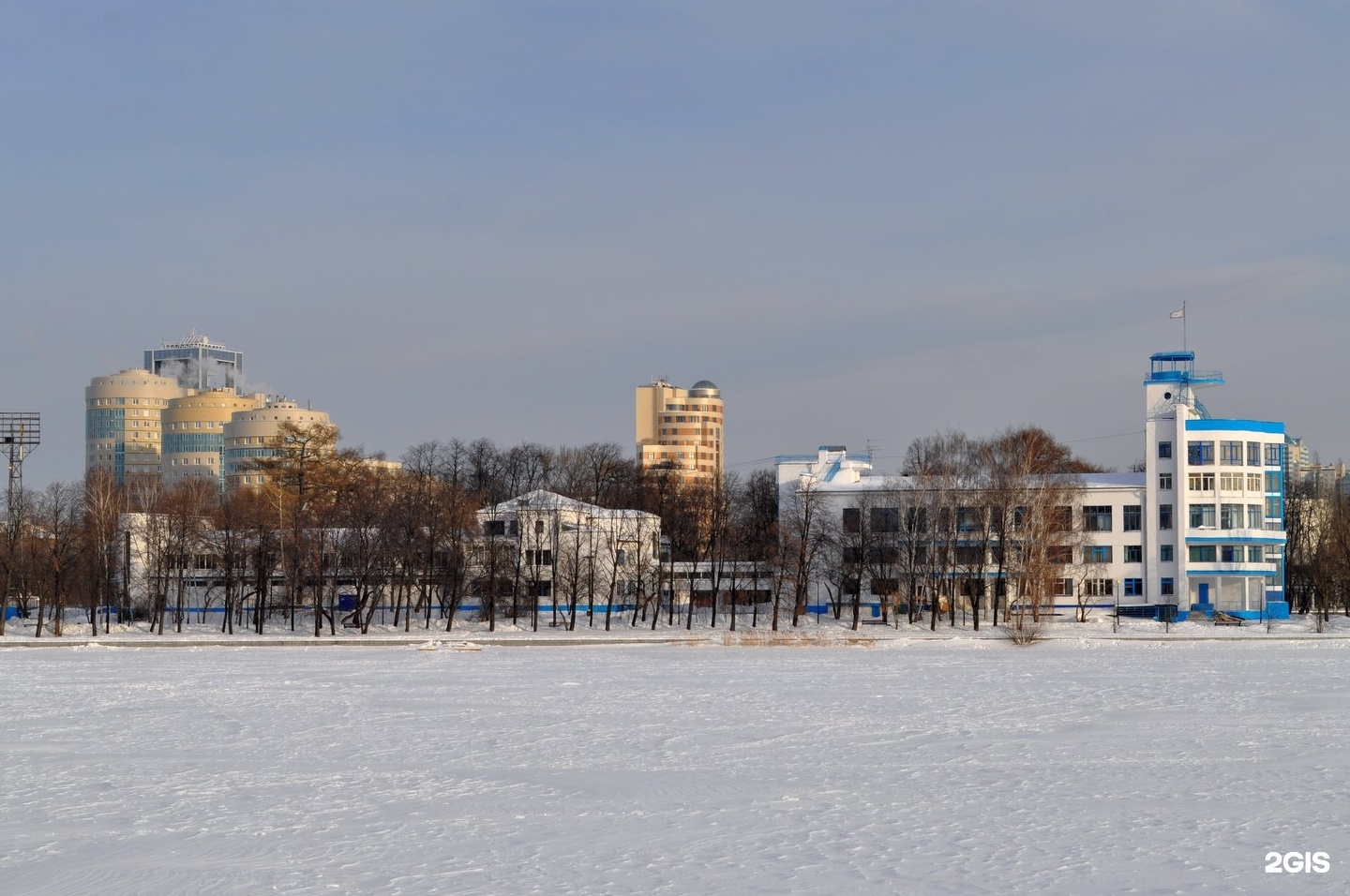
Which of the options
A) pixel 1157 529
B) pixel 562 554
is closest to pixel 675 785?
pixel 562 554

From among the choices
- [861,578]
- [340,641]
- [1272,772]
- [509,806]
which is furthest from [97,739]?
[861,578]

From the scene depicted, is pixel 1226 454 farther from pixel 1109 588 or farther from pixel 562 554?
pixel 562 554

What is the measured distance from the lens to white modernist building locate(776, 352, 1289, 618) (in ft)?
287

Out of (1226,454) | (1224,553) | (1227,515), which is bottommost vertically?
(1224,553)

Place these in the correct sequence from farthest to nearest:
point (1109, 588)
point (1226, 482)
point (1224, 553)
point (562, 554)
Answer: point (1109, 588) < point (1226, 482) < point (1224, 553) < point (562, 554)

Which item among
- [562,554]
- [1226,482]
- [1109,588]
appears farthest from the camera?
[1109,588]

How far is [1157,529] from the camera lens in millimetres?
92688

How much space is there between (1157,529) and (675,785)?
7825cm

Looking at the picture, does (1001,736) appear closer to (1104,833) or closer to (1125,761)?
(1125,761)

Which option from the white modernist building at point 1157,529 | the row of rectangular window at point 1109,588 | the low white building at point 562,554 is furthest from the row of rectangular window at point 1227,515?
the low white building at point 562,554

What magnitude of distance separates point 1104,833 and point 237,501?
84.6 metres

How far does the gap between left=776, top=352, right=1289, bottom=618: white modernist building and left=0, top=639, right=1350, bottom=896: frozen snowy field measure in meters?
48.0

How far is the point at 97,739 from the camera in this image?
1032 inches

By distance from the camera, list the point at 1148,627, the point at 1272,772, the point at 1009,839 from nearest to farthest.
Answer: the point at 1009,839 → the point at 1272,772 → the point at 1148,627
